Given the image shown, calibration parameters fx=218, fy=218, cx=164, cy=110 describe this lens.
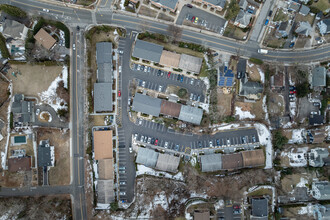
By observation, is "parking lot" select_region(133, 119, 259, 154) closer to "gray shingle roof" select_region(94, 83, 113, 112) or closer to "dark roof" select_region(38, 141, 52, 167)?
"gray shingle roof" select_region(94, 83, 113, 112)

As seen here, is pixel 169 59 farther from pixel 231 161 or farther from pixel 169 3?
pixel 231 161

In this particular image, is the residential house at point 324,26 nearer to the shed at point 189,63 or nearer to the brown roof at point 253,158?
the shed at point 189,63

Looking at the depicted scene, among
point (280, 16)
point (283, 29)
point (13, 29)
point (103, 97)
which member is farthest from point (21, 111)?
point (280, 16)

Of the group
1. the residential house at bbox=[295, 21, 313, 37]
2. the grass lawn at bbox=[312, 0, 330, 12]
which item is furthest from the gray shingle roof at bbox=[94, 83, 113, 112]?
→ the grass lawn at bbox=[312, 0, 330, 12]

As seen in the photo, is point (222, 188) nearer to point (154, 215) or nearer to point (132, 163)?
point (154, 215)

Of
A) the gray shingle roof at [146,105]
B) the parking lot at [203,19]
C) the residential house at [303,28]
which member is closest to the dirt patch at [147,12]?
the parking lot at [203,19]

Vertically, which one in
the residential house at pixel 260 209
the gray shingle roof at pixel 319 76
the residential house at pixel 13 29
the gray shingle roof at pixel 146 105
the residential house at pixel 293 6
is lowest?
the residential house at pixel 260 209

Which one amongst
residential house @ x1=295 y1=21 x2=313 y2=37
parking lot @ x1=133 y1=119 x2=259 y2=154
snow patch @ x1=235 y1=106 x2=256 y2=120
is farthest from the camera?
snow patch @ x1=235 y1=106 x2=256 y2=120
